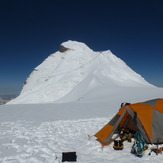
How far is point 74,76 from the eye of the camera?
4288cm

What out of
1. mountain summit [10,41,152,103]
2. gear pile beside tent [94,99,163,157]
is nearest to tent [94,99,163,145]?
gear pile beside tent [94,99,163,157]

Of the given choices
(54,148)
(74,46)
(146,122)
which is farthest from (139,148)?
(74,46)

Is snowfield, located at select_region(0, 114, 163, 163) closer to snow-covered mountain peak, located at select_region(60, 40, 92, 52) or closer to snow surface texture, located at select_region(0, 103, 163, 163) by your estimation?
snow surface texture, located at select_region(0, 103, 163, 163)

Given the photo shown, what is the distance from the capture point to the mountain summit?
34.5 metres

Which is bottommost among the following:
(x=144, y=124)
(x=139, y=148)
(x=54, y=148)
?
(x=54, y=148)

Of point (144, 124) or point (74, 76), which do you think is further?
point (74, 76)

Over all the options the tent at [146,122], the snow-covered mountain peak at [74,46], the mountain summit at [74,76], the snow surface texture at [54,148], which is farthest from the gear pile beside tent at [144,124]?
the snow-covered mountain peak at [74,46]

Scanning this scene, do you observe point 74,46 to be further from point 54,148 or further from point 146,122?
point 54,148

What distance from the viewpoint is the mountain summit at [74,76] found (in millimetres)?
34531

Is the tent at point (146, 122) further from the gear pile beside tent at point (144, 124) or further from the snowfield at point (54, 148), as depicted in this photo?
the snowfield at point (54, 148)

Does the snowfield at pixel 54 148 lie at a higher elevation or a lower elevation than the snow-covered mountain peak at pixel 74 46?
lower

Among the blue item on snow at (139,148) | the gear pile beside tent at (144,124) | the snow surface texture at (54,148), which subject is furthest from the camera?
the gear pile beside tent at (144,124)

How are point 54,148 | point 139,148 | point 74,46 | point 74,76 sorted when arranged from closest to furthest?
1. point 139,148
2. point 54,148
3. point 74,76
4. point 74,46

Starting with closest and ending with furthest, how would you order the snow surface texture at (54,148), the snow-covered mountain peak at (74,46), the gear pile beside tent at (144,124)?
the snow surface texture at (54,148) < the gear pile beside tent at (144,124) < the snow-covered mountain peak at (74,46)
